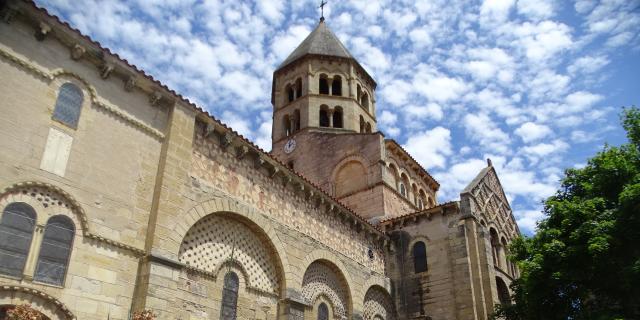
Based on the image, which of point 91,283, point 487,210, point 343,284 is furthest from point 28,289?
point 487,210

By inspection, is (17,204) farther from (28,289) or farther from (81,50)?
(81,50)

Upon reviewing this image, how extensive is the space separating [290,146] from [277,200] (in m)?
12.4

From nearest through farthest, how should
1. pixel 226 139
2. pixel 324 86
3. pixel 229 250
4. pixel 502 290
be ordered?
pixel 229 250, pixel 226 139, pixel 502 290, pixel 324 86

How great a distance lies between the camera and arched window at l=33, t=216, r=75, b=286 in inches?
386

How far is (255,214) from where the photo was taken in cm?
1497

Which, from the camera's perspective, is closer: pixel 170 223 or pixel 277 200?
pixel 170 223

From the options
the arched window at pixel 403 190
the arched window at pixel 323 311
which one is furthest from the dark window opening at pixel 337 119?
the arched window at pixel 323 311

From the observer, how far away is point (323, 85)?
29719 mm

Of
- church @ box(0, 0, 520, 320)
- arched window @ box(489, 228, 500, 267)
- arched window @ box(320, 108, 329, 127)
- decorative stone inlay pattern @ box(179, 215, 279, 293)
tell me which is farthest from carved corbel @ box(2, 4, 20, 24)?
arched window @ box(489, 228, 500, 267)

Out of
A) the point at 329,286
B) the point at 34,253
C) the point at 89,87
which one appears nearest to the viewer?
the point at 34,253

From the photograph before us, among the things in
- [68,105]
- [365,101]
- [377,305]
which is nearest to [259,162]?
[68,105]

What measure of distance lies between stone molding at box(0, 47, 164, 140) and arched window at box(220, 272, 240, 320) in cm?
425

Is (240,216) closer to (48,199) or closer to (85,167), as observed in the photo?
(85,167)

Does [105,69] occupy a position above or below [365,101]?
below
